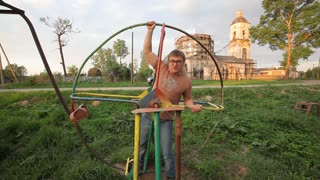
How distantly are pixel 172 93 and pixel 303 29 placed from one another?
80.0ft

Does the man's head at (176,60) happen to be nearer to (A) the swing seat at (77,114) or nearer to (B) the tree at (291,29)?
(A) the swing seat at (77,114)

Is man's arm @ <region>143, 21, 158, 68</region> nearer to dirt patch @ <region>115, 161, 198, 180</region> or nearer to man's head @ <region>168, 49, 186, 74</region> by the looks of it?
man's head @ <region>168, 49, 186, 74</region>

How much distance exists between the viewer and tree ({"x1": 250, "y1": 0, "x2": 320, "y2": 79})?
783 inches

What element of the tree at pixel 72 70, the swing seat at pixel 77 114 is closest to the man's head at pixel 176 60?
the swing seat at pixel 77 114

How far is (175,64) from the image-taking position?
2107 millimetres

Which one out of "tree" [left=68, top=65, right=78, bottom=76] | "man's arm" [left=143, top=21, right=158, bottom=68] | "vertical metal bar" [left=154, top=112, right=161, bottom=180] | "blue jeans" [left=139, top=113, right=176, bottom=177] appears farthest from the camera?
"tree" [left=68, top=65, right=78, bottom=76]

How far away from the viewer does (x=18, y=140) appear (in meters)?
3.98

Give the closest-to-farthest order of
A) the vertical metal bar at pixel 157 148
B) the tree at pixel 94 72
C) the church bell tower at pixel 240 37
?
the vertical metal bar at pixel 157 148 < the tree at pixel 94 72 < the church bell tower at pixel 240 37

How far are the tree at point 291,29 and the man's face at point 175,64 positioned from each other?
22.1 metres

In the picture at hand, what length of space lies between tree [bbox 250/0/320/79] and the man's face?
22062 millimetres

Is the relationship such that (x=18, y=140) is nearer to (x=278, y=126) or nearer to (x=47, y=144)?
(x=47, y=144)

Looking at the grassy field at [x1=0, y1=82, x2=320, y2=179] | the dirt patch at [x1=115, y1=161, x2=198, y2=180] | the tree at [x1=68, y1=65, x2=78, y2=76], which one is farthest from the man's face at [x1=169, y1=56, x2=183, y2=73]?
the tree at [x1=68, y1=65, x2=78, y2=76]

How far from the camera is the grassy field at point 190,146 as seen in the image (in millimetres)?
3012

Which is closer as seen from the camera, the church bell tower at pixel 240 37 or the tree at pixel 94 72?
the tree at pixel 94 72
